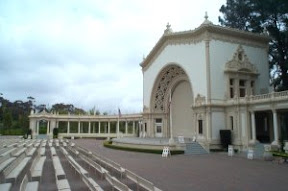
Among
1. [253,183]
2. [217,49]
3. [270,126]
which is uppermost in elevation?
[217,49]

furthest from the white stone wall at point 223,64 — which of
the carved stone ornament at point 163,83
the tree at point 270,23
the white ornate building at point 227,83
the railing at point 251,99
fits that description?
the carved stone ornament at point 163,83

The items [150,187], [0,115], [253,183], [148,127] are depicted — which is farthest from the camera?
[0,115]

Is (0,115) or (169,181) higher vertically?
(0,115)

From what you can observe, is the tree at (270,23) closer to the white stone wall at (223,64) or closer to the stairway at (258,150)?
the white stone wall at (223,64)

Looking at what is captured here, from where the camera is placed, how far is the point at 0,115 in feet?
265

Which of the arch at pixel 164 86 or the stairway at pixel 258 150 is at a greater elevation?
the arch at pixel 164 86

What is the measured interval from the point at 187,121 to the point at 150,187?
3396 cm

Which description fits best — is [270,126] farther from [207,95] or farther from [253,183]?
[253,183]

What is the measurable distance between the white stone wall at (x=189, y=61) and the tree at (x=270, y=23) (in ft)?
34.7

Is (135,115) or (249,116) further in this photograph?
(135,115)

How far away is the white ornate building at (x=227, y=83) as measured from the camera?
30.3 meters

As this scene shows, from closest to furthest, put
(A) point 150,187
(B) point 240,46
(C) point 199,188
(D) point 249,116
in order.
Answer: (A) point 150,187 → (C) point 199,188 → (D) point 249,116 → (B) point 240,46

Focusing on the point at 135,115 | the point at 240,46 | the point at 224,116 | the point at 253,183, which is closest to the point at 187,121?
the point at 224,116

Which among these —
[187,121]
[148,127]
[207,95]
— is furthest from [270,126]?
[148,127]
